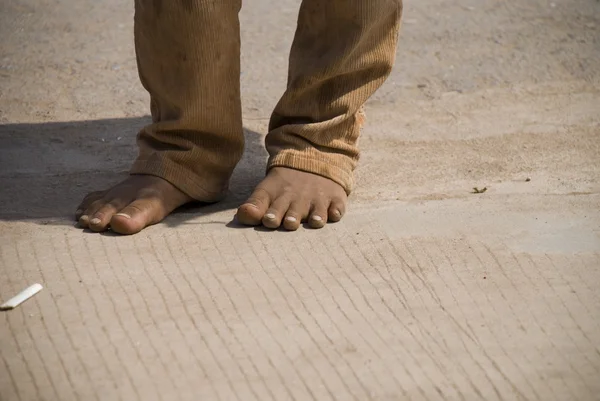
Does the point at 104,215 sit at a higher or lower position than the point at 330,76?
lower

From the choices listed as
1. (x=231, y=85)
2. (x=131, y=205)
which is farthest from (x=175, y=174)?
(x=231, y=85)

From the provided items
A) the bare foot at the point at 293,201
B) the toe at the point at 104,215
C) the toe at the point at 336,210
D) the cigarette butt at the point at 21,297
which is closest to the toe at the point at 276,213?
the bare foot at the point at 293,201

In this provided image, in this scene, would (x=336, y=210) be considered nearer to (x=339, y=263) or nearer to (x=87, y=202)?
(x=339, y=263)

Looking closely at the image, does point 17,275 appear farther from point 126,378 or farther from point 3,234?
point 126,378

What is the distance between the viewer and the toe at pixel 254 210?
2377 millimetres

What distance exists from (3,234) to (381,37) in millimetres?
1120

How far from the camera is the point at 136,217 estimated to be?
7.70ft

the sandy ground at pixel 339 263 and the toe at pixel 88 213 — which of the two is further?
the toe at pixel 88 213

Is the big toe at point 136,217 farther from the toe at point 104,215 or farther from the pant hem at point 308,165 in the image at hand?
the pant hem at point 308,165

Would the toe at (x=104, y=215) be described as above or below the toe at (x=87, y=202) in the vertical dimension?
above

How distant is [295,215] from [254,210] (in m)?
0.11

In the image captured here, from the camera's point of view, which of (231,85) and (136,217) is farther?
(231,85)

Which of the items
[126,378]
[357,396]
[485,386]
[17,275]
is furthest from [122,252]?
[485,386]

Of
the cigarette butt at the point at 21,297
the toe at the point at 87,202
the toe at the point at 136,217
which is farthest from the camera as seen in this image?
the toe at the point at 87,202
